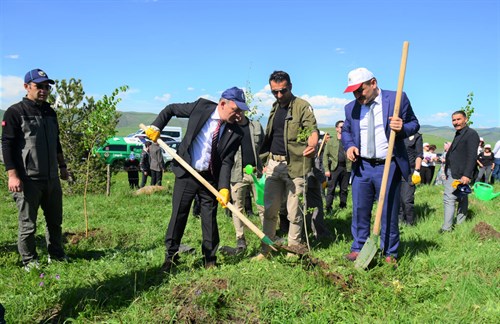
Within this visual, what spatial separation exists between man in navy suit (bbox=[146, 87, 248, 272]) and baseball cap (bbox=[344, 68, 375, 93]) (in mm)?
1140

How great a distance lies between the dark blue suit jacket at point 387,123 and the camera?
3924 millimetres

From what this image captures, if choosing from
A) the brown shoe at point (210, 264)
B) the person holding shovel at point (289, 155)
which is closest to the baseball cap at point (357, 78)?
the person holding shovel at point (289, 155)

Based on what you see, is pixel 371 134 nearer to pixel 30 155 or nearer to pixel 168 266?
pixel 168 266

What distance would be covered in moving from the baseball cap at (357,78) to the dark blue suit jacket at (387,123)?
1.03ft

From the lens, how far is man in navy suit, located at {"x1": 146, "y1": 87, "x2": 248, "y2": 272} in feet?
13.4

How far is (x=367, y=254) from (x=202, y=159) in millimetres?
1939

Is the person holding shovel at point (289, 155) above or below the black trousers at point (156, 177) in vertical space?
above

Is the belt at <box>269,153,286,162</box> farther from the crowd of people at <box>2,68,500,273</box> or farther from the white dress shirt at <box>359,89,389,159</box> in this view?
the white dress shirt at <box>359,89,389,159</box>

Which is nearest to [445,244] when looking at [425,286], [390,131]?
[425,286]

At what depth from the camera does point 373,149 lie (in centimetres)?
403

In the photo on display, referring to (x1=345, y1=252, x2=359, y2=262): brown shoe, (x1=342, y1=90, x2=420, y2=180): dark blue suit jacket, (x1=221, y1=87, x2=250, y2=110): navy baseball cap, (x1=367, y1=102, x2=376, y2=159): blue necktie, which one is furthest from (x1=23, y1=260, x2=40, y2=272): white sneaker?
(x1=367, y1=102, x2=376, y2=159): blue necktie

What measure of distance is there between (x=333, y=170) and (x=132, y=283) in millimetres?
5652

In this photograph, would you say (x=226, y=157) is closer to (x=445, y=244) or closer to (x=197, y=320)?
(x=197, y=320)

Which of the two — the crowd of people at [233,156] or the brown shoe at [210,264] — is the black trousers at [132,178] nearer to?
the crowd of people at [233,156]
